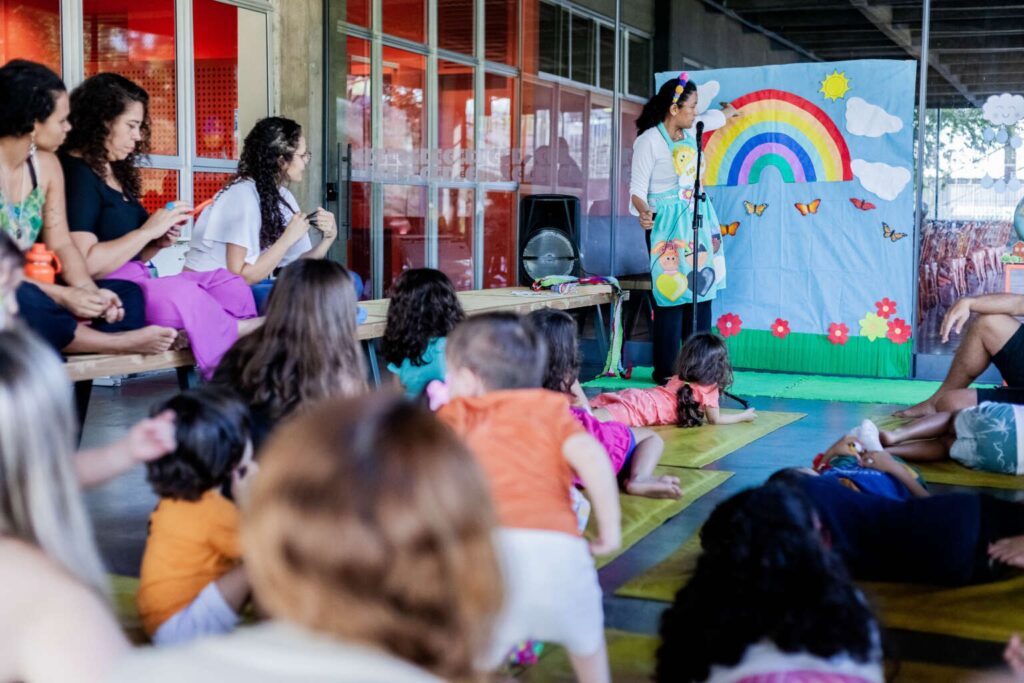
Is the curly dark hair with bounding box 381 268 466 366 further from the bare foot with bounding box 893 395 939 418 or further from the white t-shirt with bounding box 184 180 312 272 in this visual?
the bare foot with bounding box 893 395 939 418

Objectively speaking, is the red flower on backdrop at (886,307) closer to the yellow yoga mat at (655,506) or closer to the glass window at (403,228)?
the yellow yoga mat at (655,506)

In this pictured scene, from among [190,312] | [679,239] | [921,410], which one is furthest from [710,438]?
[190,312]

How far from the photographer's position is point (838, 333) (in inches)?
301

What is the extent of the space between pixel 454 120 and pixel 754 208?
2632 millimetres

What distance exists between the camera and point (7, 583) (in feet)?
4.40

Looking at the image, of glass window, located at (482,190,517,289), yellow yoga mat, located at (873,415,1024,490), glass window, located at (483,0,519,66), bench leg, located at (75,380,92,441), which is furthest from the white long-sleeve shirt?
bench leg, located at (75,380,92,441)

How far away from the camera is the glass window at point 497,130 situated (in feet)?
31.2

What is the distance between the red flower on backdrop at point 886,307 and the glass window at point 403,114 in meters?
3.49

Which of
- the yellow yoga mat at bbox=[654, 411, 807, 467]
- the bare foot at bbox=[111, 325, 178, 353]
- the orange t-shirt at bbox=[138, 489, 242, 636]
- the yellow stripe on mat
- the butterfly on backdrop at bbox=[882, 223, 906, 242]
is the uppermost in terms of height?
the butterfly on backdrop at bbox=[882, 223, 906, 242]

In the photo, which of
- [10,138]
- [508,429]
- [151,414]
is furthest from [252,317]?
[508,429]

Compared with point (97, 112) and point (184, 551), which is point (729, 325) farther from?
point (184, 551)

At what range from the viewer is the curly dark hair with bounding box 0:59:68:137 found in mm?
3625

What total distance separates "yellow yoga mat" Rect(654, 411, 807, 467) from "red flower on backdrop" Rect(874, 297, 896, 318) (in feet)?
5.60

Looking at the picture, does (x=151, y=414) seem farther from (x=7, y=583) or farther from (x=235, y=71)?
(x=235, y=71)
